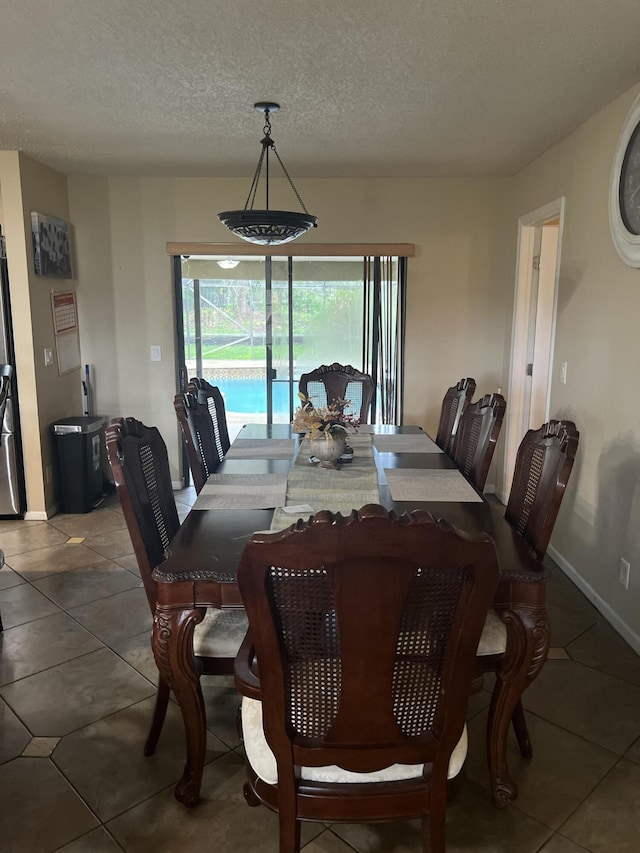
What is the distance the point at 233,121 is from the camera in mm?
3418

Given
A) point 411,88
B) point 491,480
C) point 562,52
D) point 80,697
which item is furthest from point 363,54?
point 491,480

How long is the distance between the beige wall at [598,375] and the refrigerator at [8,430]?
3518mm

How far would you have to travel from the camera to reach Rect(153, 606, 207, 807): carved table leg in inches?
68.8

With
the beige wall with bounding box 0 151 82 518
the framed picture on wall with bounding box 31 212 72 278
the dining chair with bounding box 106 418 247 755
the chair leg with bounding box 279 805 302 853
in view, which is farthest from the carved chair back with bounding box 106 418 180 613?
the framed picture on wall with bounding box 31 212 72 278

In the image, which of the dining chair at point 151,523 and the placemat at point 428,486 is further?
the placemat at point 428,486

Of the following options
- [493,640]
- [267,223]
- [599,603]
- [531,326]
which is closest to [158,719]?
[493,640]

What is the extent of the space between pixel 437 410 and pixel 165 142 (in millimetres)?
2856

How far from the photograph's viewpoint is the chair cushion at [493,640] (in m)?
1.89

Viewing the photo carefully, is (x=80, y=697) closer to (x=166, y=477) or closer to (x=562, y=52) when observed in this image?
(x=166, y=477)

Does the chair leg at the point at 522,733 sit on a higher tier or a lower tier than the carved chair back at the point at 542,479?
lower

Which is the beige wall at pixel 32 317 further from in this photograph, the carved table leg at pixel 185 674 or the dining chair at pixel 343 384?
the carved table leg at pixel 185 674

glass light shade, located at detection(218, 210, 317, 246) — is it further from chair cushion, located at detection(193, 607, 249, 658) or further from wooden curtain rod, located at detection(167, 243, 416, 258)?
wooden curtain rod, located at detection(167, 243, 416, 258)

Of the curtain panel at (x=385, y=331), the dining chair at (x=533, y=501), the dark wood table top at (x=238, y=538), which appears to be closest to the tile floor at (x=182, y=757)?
the dining chair at (x=533, y=501)

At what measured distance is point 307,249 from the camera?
16.3ft
